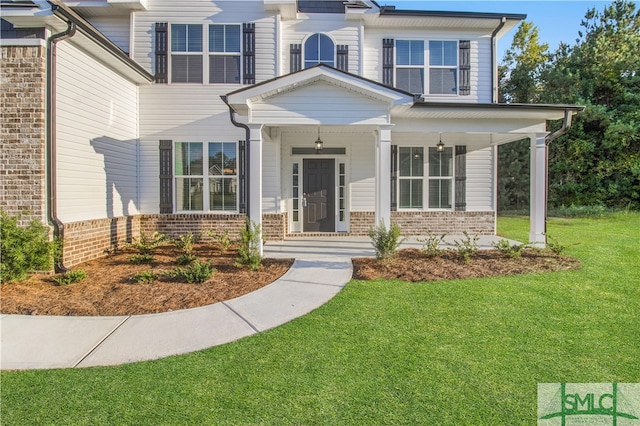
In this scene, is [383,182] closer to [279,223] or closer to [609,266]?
[279,223]

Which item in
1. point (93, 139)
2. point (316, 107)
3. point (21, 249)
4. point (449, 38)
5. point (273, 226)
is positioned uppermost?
point (449, 38)

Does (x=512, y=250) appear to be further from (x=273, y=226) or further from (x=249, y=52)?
(x=249, y=52)

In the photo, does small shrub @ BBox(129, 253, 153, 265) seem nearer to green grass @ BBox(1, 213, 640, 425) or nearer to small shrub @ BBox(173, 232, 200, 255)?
small shrub @ BBox(173, 232, 200, 255)

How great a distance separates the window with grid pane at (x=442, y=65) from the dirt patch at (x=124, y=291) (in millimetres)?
6713

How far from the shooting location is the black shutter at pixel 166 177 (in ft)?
31.2

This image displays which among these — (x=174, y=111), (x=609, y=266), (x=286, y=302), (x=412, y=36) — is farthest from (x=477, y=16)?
(x=286, y=302)

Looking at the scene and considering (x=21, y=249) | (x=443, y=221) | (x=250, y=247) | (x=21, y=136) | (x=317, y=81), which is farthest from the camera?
(x=443, y=221)

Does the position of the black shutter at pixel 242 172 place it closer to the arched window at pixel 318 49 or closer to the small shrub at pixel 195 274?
the arched window at pixel 318 49

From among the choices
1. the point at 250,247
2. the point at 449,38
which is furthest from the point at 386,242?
the point at 449,38

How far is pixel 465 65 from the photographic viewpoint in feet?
33.1

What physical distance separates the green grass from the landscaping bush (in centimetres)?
311

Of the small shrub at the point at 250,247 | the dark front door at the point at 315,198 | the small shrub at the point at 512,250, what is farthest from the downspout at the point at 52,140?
the small shrub at the point at 512,250

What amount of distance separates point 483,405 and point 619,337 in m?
2.17

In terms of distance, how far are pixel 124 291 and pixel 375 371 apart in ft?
12.7
